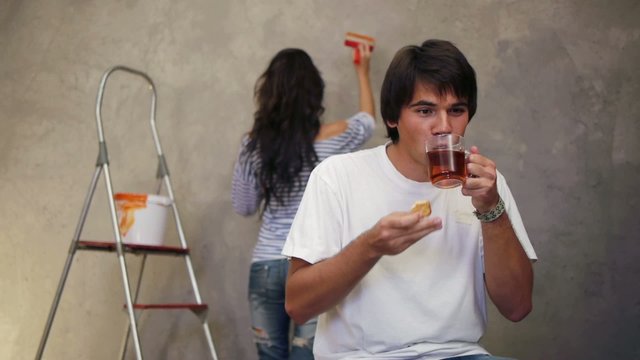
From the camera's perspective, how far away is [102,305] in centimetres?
306

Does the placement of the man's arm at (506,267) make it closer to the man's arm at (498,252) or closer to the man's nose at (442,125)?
the man's arm at (498,252)

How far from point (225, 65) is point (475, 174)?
2.04m

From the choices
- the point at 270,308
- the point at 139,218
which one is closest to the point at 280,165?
the point at 270,308

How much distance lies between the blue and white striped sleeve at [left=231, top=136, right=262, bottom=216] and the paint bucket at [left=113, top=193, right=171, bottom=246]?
0.31 meters

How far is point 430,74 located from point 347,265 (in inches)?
17.8

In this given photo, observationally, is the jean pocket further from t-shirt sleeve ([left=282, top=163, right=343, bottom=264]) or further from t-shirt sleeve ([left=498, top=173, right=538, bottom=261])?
t-shirt sleeve ([left=498, top=173, right=538, bottom=261])

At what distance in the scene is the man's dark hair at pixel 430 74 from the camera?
1399mm

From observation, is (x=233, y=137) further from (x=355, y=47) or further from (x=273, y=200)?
(x=273, y=200)

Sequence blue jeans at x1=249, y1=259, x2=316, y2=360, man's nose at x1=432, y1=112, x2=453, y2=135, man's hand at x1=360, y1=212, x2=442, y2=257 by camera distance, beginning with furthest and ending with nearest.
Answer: blue jeans at x1=249, y1=259, x2=316, y2=360 → man's nose at x1=432, y1=112, x2=453, y2=135 → man's hand at x1=360, y1=212, x2=442, y2=257

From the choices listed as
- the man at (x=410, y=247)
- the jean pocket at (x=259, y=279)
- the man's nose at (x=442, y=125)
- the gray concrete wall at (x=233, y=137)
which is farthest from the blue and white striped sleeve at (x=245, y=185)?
the man's nose at (x=442, y=125)

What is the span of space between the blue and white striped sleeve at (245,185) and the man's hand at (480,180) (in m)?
1.18

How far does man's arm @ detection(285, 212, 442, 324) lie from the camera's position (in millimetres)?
1151

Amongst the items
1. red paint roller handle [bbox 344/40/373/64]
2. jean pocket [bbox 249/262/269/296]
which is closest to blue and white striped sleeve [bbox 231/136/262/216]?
jean pocket [bbox 249/262/269/296]

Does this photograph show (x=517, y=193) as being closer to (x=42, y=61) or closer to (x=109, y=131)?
(x=109, y=131)
